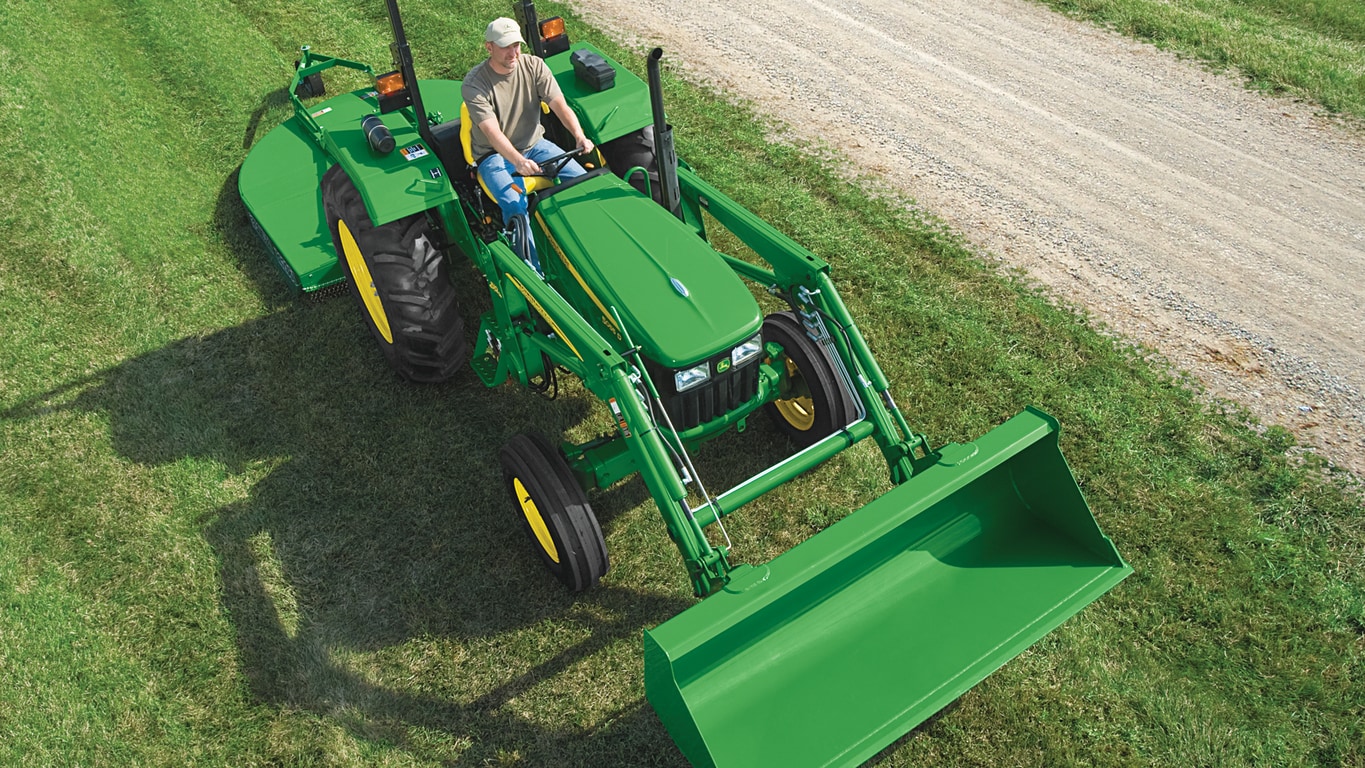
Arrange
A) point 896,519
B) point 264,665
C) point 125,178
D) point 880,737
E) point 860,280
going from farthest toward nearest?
point 125,178, point 860,280, point 264,665, point 896,519, point 880,737

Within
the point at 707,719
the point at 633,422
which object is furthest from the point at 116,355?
the point at 707,719

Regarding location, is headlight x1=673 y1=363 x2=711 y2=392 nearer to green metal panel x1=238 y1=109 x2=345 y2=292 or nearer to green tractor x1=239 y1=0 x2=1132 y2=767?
green tractor x1=239 y1=0 x2=1132 y2=767

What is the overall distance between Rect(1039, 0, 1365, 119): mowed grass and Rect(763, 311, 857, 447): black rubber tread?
6.55 meters

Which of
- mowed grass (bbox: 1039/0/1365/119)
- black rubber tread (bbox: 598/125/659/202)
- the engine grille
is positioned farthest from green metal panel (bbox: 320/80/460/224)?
mowed grass (bbox: 1039/0/1365/119)

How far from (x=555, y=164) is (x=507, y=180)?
272 millimetres

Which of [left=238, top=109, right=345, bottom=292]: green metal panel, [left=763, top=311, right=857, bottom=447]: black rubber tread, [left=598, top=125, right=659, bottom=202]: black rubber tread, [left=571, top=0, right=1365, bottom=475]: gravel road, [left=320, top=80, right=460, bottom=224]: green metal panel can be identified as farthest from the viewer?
[left=238, top=109, right=345, bottom=292]: green metal panel

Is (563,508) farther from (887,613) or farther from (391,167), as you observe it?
(391,167)

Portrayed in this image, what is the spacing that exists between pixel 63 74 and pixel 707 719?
28.8ft

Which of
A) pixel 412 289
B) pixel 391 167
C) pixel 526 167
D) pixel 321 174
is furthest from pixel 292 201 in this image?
pixel 526 167

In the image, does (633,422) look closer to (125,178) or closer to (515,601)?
(515,601)

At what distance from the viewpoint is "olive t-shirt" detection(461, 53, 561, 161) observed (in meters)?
5.29

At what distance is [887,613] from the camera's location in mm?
4105

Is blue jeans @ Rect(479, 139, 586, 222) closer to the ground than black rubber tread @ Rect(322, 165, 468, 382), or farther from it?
farther from it

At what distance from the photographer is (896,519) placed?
395cm
